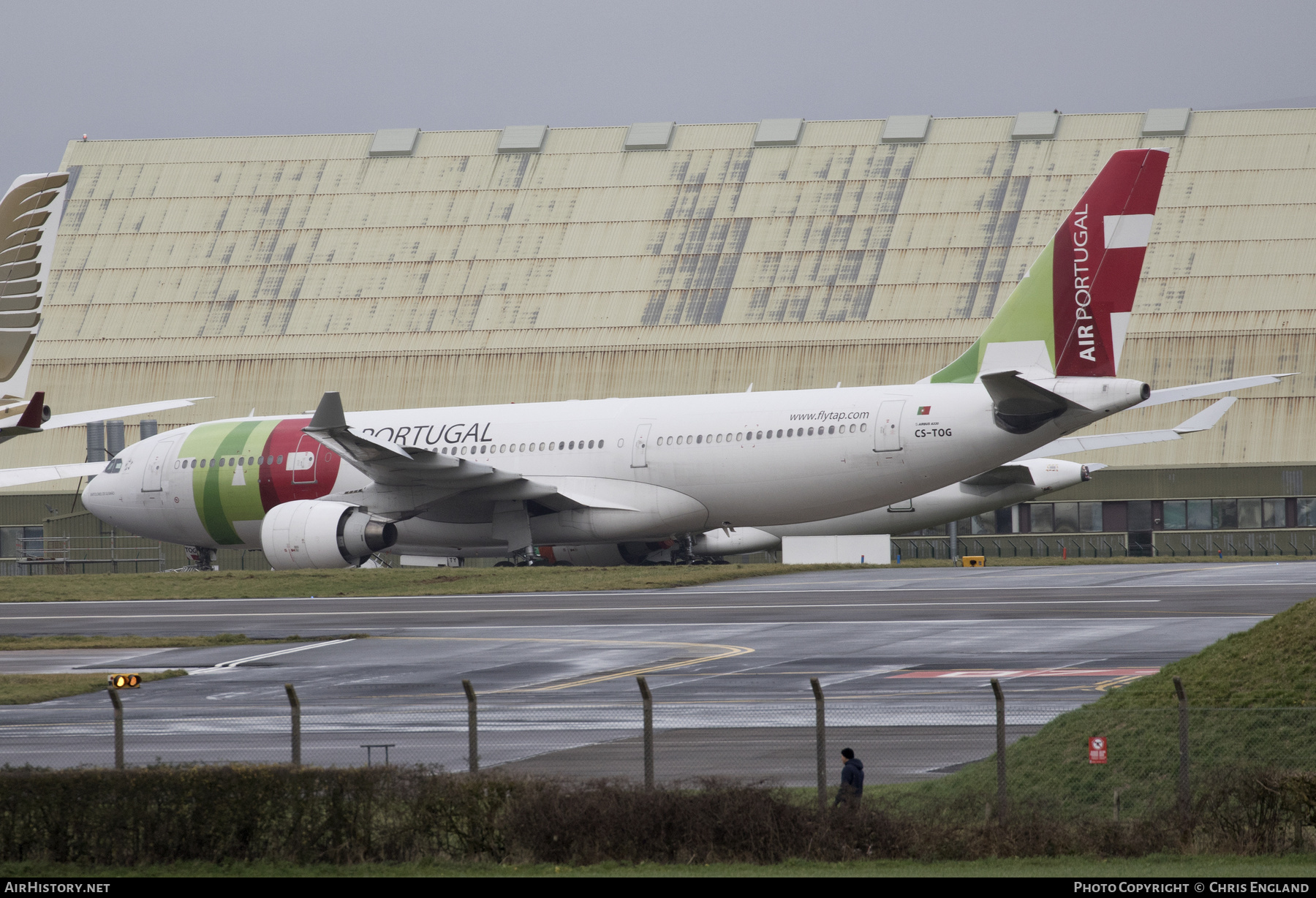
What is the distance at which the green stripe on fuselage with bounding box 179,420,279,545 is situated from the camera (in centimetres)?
4481

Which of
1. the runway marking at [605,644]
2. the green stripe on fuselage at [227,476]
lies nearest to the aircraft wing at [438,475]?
the green stripe on fuselage at [227,476]

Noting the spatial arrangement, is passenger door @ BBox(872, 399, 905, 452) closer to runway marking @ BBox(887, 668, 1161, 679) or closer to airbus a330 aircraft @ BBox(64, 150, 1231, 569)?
airbus a330 aircraft @ BBox(64, 150, 1231, 569)

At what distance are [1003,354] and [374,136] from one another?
4464 centimetres

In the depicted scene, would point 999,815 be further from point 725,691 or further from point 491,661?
point 491,661

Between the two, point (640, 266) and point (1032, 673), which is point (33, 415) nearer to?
point (1032, 673)

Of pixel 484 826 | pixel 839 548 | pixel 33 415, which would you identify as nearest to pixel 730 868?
pixel 484 826

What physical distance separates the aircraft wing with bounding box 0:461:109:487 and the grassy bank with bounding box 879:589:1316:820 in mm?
23667

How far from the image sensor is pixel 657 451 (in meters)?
40.7

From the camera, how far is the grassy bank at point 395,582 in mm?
38562

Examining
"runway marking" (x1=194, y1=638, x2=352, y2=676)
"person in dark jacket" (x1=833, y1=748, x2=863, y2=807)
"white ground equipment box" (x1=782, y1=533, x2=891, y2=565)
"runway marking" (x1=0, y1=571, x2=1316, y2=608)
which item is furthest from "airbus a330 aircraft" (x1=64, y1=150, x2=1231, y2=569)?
"person in dark jacket" (x1=833, y1=748, x2=863, y2=807)

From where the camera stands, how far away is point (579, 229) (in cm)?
6875

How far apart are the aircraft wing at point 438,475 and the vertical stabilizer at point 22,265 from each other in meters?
18.3

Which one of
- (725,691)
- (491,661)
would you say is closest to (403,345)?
(491,661)

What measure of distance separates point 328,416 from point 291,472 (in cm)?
675
